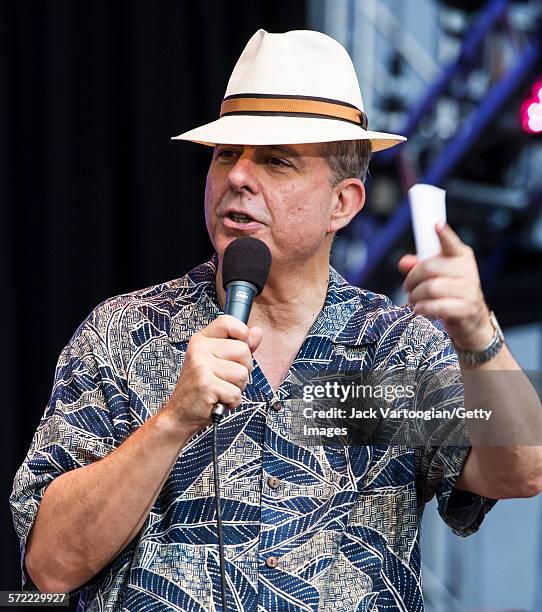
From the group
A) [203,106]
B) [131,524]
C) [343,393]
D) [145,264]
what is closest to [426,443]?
[343,393]

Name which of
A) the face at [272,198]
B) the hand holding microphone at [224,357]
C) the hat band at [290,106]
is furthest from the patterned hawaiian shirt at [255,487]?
the hat band at [290,106]

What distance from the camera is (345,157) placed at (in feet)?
6.44

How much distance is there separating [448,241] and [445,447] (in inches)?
21.4

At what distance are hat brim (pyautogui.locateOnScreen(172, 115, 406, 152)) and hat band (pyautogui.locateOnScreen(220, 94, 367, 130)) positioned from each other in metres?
0.01

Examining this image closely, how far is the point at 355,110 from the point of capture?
1963mm

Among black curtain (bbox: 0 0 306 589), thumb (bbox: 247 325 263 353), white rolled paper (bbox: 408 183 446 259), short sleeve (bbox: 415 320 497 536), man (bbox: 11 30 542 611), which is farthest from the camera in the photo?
black curtain (bbox: 0 0 306 589)

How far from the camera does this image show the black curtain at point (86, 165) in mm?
3055

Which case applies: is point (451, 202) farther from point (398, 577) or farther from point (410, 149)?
point (398, 577)

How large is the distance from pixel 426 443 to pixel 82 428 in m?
0.58

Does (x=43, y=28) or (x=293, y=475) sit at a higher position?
(x=43, y=28)

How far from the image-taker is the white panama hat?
73.0 inches

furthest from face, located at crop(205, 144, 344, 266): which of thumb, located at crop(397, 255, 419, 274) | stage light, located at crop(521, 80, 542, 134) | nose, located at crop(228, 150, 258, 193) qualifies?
stage light, located at crop(521, 80, 542, 134)

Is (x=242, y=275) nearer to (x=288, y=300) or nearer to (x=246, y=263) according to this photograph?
(x=246, y=263)

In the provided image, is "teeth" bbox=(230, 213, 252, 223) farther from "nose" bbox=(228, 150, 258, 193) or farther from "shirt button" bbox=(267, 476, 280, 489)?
"shirt button" bbox=(267, 476, 280, 489)
